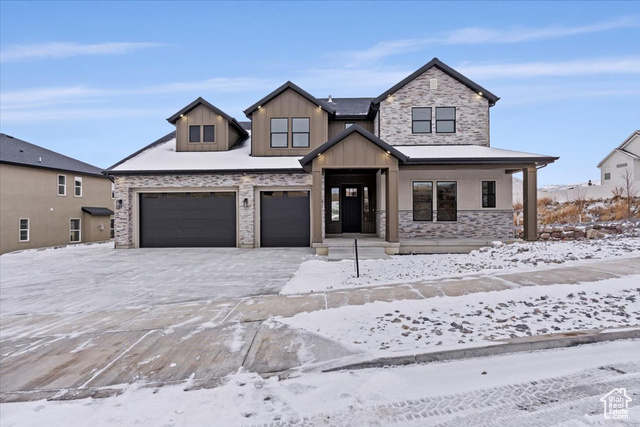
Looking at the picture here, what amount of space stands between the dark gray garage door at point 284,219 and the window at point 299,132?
2.73 m

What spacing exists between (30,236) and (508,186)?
25.2m

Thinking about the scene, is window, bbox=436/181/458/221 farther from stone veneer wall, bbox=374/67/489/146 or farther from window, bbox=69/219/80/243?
window, bbox=69/219/80/243

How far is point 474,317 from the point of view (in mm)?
4938

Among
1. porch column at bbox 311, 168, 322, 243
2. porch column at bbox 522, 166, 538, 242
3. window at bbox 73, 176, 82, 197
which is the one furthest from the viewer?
window at bbox 73, 176, 82, 197

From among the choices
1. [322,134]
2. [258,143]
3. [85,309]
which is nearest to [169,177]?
[258,143]

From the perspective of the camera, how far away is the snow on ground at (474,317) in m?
4.23

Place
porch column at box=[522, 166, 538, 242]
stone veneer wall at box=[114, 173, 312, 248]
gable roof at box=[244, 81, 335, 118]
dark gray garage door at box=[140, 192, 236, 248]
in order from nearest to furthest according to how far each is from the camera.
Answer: porch column at box=[522, 166, 538, 242]
stone veneer wall at box=[114, 173, 312, 248]
dark gray garage door at box=[140, 192, 236, 248]
gable roof at box=[244, 81, 335, 118]

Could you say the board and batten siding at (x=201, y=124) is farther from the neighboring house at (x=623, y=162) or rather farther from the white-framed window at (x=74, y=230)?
the neighboring house at (x=623, y=162)

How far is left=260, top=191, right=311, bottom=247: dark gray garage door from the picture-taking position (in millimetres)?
15430

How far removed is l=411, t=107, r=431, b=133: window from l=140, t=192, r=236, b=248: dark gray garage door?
883 centimetres

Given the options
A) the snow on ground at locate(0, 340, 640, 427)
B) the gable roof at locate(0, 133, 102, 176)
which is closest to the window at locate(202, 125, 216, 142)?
the gable roof at locate(0, 133, 102, 176)

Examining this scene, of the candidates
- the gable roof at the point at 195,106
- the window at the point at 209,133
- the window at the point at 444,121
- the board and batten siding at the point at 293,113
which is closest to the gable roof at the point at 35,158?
the gable roof at the point at 195,106

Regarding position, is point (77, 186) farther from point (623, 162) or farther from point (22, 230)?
point (623, 162)

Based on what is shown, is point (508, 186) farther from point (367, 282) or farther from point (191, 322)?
point (191, 322)
